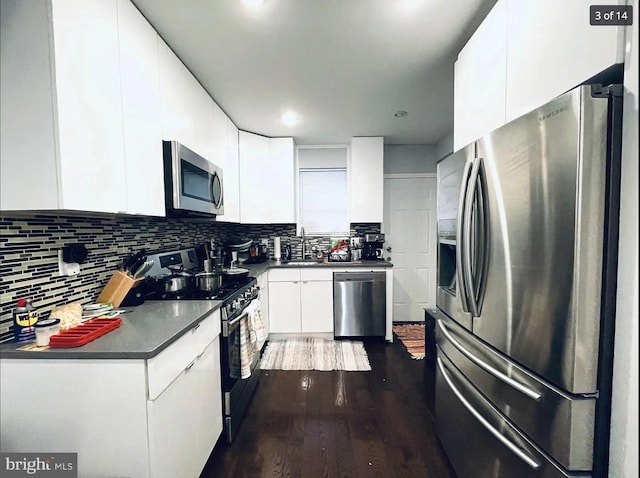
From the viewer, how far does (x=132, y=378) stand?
3.31 ft

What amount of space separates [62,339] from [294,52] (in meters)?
1.85

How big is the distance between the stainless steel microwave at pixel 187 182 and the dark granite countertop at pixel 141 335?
0.57 m

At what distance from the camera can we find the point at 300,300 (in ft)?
10.8

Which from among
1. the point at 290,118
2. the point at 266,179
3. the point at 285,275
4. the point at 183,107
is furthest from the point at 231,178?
the point at 285,275

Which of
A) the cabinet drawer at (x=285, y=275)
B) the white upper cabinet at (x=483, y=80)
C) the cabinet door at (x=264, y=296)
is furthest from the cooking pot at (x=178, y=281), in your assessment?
the white upper cabinet at (x=483, y=80)

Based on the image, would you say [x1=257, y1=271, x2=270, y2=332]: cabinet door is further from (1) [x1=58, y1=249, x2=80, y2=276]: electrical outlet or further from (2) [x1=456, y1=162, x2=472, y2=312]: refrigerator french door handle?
(2) [x1=456, y1=162, x2=472, y2=312]: refrigerator french door handle

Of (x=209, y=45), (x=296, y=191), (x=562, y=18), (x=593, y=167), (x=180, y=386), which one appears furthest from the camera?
(x=296, y=191)

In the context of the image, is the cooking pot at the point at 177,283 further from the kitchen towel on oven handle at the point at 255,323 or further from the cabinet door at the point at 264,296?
the cabinet door at the point at 264,296

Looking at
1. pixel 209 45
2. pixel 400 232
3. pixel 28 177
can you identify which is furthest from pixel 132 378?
pixel 400 232

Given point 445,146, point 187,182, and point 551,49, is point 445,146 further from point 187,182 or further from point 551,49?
point 187,182

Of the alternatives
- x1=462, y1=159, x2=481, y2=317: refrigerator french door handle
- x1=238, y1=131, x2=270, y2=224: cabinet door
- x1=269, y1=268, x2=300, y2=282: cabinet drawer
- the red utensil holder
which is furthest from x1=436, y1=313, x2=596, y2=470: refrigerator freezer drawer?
x1=238, y1=131, x2=270, y2=224: cabinet door

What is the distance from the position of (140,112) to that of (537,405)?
6.66ft

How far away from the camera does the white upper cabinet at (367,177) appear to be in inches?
138

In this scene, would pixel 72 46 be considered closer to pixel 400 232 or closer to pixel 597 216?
pixel 597 216
